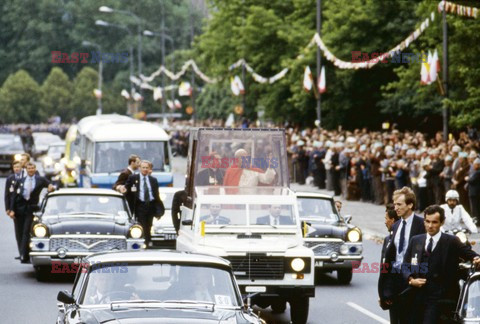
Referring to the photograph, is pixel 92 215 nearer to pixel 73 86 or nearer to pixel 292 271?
pixel 292 271

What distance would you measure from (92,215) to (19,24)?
413ft

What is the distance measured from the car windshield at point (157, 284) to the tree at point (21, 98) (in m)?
117

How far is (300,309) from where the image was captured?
610 inches

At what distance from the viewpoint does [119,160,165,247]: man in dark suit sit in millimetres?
22047

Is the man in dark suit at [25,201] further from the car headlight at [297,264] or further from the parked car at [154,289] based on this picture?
the parked car at [154,289]

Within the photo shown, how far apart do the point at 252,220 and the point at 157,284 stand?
6488mm

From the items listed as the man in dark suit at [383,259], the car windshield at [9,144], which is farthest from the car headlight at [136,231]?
the car windshield at [9,144]

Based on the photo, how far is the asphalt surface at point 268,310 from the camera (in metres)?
16.3

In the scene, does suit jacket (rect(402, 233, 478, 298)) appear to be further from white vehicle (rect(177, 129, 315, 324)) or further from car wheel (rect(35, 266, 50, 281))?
car wheel (rect(35, 266, 50, 281))

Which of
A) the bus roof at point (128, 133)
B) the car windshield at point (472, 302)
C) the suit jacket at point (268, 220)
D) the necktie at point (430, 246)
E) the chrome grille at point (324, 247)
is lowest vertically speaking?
the chrome grille at point (324, 247)

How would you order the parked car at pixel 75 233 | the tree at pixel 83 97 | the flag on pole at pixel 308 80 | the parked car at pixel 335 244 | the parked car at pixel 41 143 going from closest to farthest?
the parked car at pixel 75 233, the parked car at pixel 335 244, the flag on pole at pixel 308 80, the parked car at pixel 41 143, the tree at pixel 83 97

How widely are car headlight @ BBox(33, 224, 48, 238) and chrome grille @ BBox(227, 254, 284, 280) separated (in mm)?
5062

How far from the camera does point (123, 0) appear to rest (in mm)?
145500

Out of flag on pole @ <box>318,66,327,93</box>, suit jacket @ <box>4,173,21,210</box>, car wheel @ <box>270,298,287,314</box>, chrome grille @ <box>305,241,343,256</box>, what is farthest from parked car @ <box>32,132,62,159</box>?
car wheel @ <box>270,298,287,314</box>
